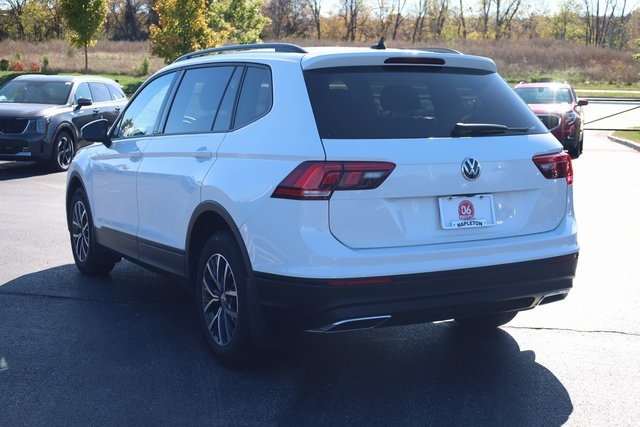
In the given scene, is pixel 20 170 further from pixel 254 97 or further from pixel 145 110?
pixel 254 97

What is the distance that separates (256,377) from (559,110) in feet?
53.3

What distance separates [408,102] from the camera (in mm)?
4742

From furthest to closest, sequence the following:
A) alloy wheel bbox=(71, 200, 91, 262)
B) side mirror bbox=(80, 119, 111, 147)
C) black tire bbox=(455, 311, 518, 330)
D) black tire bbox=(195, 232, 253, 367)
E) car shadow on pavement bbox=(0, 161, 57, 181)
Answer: car shadow on pavement bbox=(0, 161, 57, 181) → alloy wheel bbox=(71, 200, 91, 262) → side mirror bbox=(80, 119, 111, 147) → black tire bbox=(455, 311, 518, 330) → black tire bbox=(195, 232, 253, 367)

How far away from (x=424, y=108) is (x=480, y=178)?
1.67 feet

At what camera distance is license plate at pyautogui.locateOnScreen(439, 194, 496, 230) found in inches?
177

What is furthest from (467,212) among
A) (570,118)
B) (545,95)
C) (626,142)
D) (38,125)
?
(626,142)

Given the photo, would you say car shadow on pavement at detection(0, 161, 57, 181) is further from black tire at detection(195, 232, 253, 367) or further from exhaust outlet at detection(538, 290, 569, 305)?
exhaust outlet at detection(538, 290, 569, 305)

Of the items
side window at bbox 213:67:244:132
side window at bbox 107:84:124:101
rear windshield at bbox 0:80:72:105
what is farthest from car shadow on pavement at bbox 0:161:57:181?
side window at bbox 213:67:244:132

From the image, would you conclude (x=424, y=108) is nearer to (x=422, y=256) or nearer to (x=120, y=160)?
(x=422, y=256)

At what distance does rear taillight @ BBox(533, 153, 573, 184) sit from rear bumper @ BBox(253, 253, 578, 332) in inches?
20.1

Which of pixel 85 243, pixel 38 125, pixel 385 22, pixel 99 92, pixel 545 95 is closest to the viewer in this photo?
pixel 85 243

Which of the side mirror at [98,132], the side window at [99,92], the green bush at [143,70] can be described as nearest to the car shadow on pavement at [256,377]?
the side mirror at [98,132]

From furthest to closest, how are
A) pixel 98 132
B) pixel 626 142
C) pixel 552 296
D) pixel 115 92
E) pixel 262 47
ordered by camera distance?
pixel 626 142 < pixel 115 92 < pixel 98 132 < pixel 262 47 < pixel 552 296

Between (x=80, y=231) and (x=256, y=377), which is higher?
(x=80, y=231)
